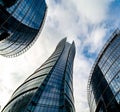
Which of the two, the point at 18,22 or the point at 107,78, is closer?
the point at 18,22

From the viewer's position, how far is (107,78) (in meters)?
67.4

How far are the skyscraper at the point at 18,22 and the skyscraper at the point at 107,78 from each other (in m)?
27.8

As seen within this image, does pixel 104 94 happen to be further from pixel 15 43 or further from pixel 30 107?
pixel 15 43

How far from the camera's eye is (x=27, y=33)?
6844 centimetres

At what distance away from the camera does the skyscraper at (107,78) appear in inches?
2367

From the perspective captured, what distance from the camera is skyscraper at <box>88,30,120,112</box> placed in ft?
197

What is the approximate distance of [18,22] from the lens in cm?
5750

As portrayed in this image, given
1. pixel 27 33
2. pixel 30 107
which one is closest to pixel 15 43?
pixel 27 33

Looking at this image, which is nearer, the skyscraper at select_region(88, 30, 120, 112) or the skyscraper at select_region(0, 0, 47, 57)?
the skyscraper at select_region(0, 0, 47, 57)

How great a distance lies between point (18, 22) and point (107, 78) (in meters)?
35.3

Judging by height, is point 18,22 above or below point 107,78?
below

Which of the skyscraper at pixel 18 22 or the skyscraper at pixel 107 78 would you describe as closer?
the skyscraper at pixel 18 22

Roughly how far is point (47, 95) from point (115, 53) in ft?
98.1

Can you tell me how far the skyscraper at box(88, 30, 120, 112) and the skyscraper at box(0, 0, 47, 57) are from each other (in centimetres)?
2778
